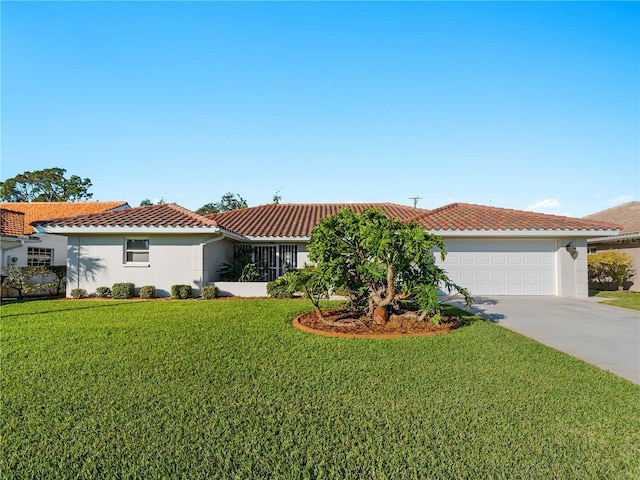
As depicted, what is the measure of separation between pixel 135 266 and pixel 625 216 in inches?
1129

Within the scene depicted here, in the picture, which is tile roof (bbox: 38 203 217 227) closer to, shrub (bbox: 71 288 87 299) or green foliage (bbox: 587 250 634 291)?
shrub (bbox: 71 288 87 299)

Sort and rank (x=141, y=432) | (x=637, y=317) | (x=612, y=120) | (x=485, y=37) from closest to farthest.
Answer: (x=141, y=432)
(x=637, y=317)
(x=485, y=37)
(x=612, y=120)

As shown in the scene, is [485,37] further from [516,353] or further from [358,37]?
[516,353]

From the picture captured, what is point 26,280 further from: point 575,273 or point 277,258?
point 575,273

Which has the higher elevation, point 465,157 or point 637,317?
point 465,157

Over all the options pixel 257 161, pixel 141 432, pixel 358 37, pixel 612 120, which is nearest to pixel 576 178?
pixel 612 120

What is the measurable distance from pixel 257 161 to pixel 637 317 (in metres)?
16.9

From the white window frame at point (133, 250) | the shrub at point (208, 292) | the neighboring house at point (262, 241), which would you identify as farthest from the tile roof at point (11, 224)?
the shrub at point (208, 292)

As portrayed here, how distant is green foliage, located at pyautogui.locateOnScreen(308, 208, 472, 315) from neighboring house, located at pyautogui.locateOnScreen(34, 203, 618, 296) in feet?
20.8

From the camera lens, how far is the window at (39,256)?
18734 mm

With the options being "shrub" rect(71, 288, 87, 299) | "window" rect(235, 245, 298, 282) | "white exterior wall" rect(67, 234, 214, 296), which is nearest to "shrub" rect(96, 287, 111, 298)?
"white exterior wall" rect(67, 234, 214, 296)

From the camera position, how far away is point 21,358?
5.81m

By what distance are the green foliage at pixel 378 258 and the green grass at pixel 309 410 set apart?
66.2 inches

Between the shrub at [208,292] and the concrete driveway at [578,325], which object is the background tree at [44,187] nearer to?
the shrub at [208,292]
